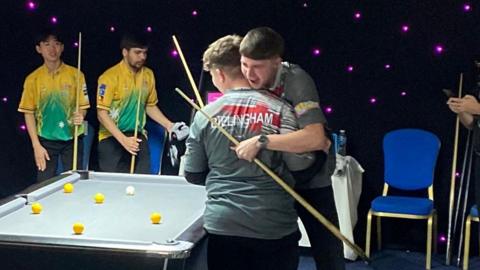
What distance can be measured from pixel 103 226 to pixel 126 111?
91.3 inches

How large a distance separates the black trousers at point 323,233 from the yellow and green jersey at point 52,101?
2740 mm

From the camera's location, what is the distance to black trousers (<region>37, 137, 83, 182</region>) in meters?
5.31

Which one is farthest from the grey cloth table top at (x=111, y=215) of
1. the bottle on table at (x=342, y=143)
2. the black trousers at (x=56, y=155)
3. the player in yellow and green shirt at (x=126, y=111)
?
the bottle on table at (x=342, y=143)

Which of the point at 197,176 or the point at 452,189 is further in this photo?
the point at 452,189

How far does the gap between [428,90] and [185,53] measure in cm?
174

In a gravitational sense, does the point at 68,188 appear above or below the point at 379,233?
above

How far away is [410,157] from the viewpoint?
5.20 m

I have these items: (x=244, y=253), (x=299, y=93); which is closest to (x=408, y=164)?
(x=299, y=93)

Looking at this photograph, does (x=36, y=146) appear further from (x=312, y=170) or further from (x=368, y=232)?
(x=312, y=170)

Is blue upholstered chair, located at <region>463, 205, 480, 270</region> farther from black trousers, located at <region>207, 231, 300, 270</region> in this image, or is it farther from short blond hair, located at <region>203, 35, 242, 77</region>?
→ short blond hair, located at <region>203, 35, 242, 77</region>

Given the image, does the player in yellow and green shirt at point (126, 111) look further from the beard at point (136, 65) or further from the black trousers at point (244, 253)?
the black trousers at point (244, 253)

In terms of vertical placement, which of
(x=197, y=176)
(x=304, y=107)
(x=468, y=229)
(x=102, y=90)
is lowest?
(x=468, y=229)

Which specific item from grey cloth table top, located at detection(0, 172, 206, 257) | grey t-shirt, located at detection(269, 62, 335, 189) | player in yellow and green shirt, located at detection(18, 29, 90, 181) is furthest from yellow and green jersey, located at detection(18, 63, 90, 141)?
grey t-shirt, located at detection(269, 62, 335, 189)

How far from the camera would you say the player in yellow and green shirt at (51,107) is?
5266 millimetres
